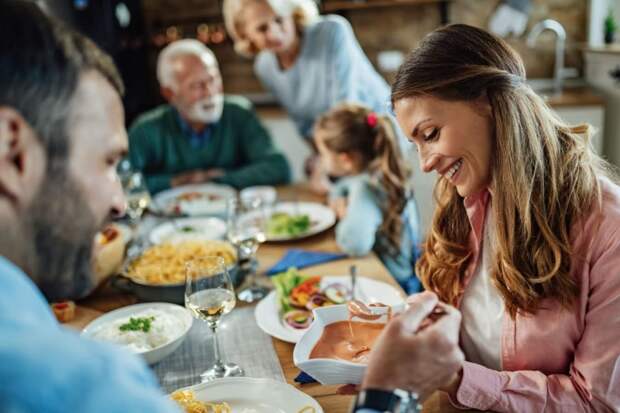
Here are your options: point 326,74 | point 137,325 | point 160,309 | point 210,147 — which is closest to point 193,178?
point 210,147

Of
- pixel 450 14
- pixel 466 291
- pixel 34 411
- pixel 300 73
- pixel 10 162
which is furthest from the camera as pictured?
pixel 450 14

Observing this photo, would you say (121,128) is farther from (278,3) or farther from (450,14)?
(450,14)

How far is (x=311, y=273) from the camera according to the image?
1.91m

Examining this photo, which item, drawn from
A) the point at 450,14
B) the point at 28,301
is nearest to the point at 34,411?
the point at 28,301

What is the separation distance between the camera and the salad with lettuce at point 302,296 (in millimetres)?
1562

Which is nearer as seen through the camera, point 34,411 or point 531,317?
point 34,411

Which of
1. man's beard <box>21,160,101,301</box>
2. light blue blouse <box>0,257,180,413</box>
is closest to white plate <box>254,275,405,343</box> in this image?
man's beard <box>21,160,101,301</box>

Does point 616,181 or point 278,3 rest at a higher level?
point 278,3

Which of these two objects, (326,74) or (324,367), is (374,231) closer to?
(324,367)

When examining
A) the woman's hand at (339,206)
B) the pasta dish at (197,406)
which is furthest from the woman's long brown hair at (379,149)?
the pasta dish at (197,406)

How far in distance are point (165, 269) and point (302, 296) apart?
1.43 feet

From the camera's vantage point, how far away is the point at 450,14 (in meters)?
4.32

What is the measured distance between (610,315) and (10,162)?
105 cm

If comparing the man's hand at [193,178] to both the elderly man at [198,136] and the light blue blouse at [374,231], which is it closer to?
the elderly man at [198,136]
